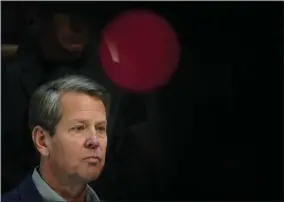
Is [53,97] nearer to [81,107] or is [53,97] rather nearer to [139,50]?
[81,107]

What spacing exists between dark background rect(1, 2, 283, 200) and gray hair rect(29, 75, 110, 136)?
19cm

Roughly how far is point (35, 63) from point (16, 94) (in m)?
0.10

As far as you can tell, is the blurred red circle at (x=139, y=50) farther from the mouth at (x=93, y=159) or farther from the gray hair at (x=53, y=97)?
the mouth at (x=93, y=159)

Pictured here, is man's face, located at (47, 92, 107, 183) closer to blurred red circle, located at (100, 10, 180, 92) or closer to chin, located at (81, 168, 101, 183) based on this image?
chin, located at (81, 168, 101, 183)

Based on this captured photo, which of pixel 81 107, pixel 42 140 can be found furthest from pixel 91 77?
pixel 42 140

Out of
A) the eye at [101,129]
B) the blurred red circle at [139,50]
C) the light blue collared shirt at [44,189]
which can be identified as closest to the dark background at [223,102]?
the blurred red circle at [139,50]

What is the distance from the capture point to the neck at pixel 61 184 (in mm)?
1249

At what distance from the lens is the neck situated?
1249mm

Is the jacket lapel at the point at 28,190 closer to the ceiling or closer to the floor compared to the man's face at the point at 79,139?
closer to the floor

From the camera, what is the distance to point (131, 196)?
126cm

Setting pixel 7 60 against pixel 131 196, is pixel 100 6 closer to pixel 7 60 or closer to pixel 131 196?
pixel 7 60

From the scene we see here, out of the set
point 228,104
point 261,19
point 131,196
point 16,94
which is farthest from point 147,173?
point 261,19

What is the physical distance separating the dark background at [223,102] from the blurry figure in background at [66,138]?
0.63ft

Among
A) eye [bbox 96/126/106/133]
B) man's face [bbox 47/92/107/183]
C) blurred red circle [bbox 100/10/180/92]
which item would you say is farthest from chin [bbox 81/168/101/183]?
blurred red circle [bbox 100/10/180/92]
